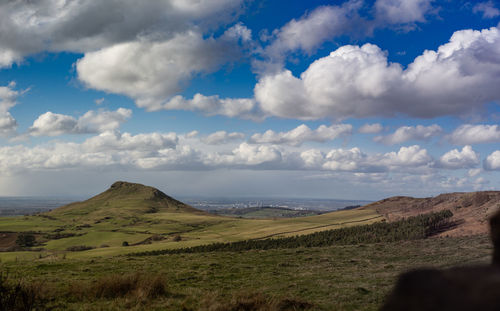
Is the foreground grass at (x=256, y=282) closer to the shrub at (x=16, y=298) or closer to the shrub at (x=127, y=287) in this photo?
the shrub at (x=127, y=287)

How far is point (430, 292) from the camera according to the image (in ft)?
Answer: 13.1

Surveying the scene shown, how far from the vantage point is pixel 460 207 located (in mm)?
90750

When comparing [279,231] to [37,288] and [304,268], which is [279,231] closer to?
[304,268]

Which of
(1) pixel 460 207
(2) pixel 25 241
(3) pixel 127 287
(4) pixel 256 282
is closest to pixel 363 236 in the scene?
(1) pixel 460 207

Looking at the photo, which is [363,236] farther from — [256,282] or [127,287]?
[127,287]

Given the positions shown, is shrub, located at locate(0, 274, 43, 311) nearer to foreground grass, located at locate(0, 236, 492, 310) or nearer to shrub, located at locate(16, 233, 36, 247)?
foreground grass, located at locate(0, 236, 492, 310)

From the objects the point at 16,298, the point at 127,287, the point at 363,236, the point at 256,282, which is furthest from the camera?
the point at 363,236

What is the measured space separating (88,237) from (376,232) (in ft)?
332

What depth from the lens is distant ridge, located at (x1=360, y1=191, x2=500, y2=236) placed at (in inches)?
2312

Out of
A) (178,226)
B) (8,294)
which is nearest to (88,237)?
(178,226)

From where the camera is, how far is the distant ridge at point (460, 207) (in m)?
58.7

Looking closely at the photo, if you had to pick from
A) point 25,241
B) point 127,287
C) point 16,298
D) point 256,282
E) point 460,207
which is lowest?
point 25,241

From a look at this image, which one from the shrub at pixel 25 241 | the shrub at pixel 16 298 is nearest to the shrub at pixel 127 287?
the shrub at pixel 16 298

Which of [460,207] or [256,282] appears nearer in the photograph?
[256,282]
